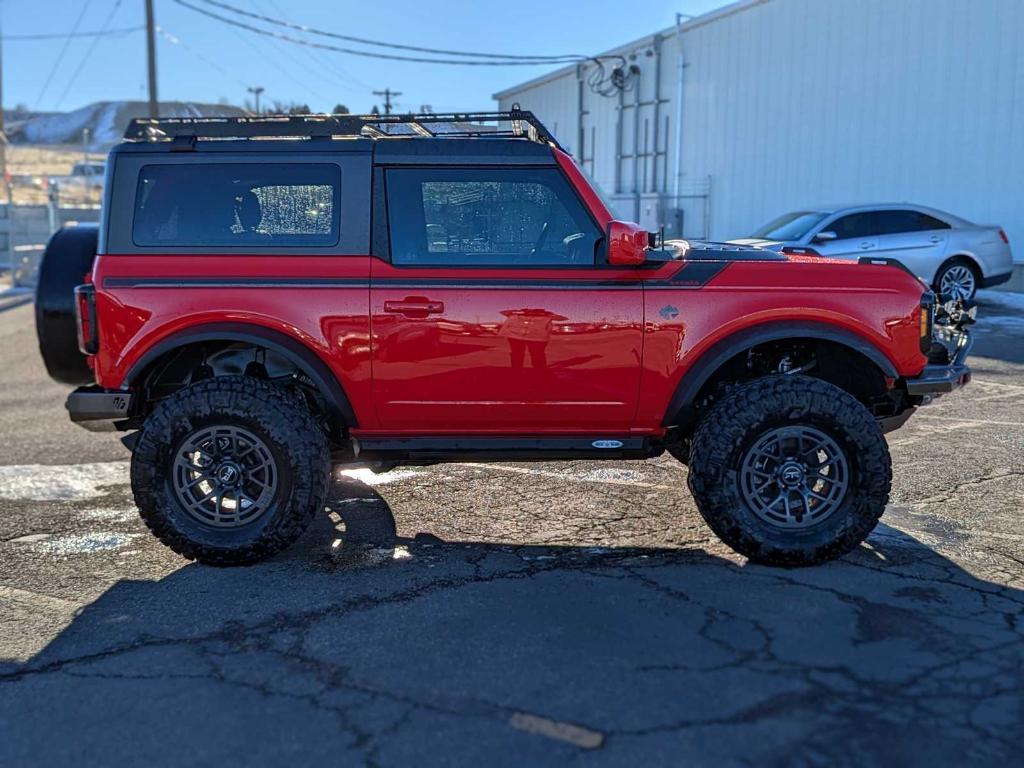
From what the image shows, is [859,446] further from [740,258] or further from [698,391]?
[740,258]

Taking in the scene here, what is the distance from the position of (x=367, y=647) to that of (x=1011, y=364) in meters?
8.77

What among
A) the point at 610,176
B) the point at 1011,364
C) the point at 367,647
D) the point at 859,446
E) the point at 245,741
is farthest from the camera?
the point at 610,176

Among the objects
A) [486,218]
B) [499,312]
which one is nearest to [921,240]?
[486,218]

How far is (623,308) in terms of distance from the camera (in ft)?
14.4

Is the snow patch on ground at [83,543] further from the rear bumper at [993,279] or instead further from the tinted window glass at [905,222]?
the rear bumper at [993,279]

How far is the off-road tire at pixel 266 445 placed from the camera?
4.40 metres

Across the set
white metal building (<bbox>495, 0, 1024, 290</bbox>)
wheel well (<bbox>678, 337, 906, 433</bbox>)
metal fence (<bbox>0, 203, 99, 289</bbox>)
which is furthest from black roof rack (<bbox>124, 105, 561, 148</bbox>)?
metal fence (<bbox>0, 203, 99, 289</bbox>)

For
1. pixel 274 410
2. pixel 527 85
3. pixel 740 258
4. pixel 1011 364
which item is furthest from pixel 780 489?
pixel 527 85

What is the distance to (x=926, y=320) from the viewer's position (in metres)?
4.47

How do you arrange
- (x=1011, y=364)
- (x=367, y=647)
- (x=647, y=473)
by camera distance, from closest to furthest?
1. (x=367, y=647)
2. (x=647, y=473)
3. (x=1011, y=364)

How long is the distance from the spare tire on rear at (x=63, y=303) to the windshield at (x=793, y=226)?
10359 millimetres

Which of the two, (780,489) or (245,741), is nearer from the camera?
(245,741)

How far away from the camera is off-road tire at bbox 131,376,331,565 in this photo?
4398 mm

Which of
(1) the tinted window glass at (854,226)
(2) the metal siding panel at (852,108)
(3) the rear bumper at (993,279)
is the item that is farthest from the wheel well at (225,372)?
(2) the metal siding panel at (852,108)
